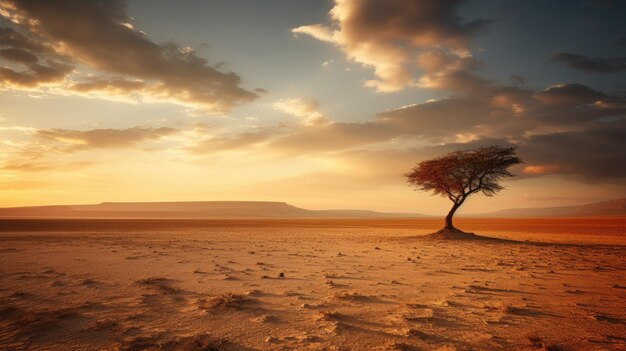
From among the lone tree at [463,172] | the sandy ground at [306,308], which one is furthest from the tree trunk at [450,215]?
the sandy ground at [306,308]

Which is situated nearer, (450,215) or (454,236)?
A: (454,236)

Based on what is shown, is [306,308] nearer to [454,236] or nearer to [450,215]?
[454,236]

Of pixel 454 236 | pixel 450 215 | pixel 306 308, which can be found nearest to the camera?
pixel 306 308

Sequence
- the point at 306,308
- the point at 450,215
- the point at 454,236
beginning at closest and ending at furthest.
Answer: the point at 306,308, the point at 454,236, the point at 450,215

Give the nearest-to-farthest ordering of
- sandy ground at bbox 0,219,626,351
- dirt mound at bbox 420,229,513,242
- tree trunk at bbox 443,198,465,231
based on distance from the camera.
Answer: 1. sandy ground at bbox 0,219,626,351
2. dirt mound at bbox 420,229,513,242
3. tree trunk at bbox 443,198,465,231

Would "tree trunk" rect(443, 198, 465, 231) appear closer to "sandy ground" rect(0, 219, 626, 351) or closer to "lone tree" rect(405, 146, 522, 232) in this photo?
"lone tree" rect(405, 146, 522, 232)

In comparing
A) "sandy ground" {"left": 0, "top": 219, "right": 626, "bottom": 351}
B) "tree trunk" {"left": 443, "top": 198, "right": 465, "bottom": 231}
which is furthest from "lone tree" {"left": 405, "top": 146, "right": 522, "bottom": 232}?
"sandy ground" {"left": 0, "top": 219, "right": 626, "bottom": 351}

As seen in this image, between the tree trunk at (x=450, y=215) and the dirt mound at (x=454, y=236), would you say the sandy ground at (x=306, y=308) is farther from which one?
the tree trunk at (x=450, y=215)

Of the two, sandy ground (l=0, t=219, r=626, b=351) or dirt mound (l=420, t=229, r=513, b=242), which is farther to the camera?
dirt mound (l=420, t=229, r=513, b=242)

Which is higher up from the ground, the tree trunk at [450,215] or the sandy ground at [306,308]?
the tree trunk at [450,215]

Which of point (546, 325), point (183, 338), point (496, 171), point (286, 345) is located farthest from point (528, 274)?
point (496, 171)

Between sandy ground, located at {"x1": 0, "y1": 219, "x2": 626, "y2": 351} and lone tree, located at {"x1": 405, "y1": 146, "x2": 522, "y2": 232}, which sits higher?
lone tree, located at {"x1": 405, "y1": 146, "x2": 522, "y2": 232}

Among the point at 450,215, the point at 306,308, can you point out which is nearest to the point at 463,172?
the point at 450,215

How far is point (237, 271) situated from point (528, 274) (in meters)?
9.64
